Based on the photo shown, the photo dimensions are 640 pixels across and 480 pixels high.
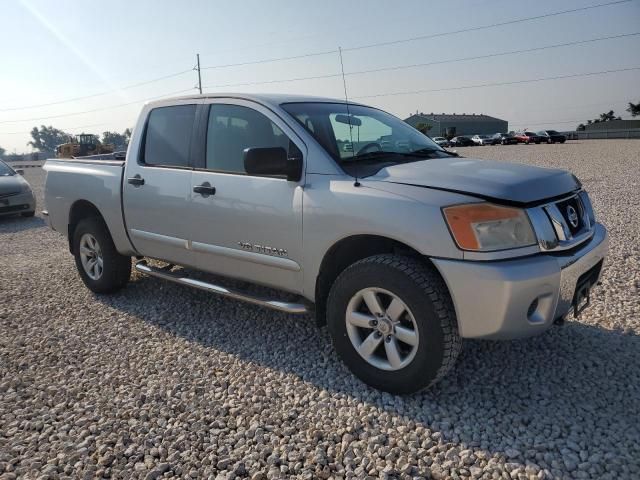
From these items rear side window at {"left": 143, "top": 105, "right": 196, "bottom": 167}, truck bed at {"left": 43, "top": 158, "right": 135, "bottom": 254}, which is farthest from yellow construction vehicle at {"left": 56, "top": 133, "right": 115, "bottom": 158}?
rear side window at {"left": 143, "top": 105, "right": 196, "bottom": 167}

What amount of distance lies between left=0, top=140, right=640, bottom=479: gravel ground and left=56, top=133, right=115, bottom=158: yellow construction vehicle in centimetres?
3505

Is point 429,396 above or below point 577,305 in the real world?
below

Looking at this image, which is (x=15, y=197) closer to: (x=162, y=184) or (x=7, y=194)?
(x=7, y=194)

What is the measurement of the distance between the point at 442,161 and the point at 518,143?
48.5 m

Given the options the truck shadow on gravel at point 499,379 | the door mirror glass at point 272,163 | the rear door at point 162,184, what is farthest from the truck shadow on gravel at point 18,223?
the door mirror glass at point 272,163

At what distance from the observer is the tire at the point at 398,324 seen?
2594 mm

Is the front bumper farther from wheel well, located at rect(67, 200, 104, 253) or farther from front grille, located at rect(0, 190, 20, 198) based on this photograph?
wheel well, located at rect(67, 200, 104, 253)

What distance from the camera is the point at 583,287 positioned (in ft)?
9.30

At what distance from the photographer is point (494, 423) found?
2586 millimetres

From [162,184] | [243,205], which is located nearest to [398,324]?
[243,205]

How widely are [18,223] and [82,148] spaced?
30173mm

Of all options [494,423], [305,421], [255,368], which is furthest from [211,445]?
[494,423]

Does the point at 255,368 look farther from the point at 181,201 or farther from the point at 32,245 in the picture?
the point at 32,245

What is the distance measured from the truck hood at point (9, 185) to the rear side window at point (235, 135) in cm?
873
